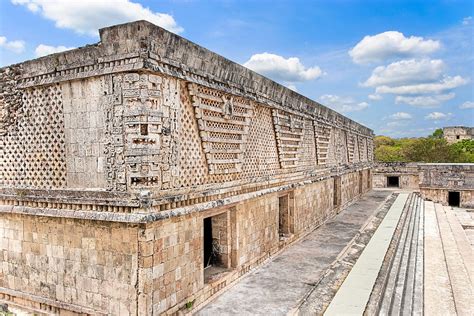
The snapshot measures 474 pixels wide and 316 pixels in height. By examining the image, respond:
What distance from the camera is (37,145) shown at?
4781mm

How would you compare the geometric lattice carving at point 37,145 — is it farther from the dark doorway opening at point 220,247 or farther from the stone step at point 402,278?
the stone step at point 402,278

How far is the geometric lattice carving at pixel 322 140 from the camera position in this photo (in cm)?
1019

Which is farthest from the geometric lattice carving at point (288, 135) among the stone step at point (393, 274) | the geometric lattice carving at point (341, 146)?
the geometric lattice carving at point (341, 146)

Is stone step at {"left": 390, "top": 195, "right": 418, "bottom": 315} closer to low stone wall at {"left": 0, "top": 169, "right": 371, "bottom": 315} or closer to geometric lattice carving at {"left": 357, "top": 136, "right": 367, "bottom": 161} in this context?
low stone wall at {"left": 0, "top": 169, "right": 371, "bottom": 315}

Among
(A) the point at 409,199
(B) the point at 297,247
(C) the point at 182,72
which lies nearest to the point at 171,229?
(C) the point at 182,72

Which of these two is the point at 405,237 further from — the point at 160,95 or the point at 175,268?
the point at 160,95

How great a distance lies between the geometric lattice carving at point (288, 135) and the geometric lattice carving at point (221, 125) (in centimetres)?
142

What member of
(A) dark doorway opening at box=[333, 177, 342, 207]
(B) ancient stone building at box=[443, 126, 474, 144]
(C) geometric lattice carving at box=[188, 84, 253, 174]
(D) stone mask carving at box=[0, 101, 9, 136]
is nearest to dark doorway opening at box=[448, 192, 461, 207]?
(A) dark doorway opening at box=[333, 177, 342, 207]

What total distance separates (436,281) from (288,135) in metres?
4.10

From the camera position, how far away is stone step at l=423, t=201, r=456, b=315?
5.35m

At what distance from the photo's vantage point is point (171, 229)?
421 centimetres

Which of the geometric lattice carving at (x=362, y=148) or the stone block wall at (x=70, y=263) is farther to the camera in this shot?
the geometric lattice carving at (x=362, y=148)

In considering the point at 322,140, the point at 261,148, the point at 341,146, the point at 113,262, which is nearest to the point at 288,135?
the point at 261,148

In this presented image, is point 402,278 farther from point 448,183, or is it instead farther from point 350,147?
point 448,183
